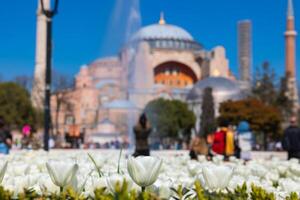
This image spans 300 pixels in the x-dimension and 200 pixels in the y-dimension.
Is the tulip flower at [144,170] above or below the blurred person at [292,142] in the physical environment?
below

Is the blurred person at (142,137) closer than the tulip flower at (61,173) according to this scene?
No

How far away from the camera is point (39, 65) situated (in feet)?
172

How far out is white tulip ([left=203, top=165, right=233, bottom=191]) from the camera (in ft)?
7.64

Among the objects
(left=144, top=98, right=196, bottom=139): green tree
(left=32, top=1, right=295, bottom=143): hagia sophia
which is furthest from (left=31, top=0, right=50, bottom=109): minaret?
(left=144, top=98, right=196, bottom=139): green tree

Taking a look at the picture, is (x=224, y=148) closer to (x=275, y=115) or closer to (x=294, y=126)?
(x=294, y=126)

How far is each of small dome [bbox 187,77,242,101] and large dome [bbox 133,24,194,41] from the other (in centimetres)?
1687

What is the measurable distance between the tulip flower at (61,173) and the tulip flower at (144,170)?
0.26m

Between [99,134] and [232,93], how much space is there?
14966 millimetres

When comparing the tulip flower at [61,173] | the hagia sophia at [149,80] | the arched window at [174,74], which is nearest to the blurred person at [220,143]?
the tulip flower at [61,173]

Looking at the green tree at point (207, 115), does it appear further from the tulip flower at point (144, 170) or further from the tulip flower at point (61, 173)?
the tulip flower at point (144, 170)

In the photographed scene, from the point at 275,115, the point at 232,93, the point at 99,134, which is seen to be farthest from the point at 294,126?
the point at 232,93

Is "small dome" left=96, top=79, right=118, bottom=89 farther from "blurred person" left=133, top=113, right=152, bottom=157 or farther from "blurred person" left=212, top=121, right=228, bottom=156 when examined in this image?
"blurred person" left=212, top=121, right=228, bottom=156

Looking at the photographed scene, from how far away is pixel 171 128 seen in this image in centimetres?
5016

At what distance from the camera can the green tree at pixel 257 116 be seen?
4247cm
